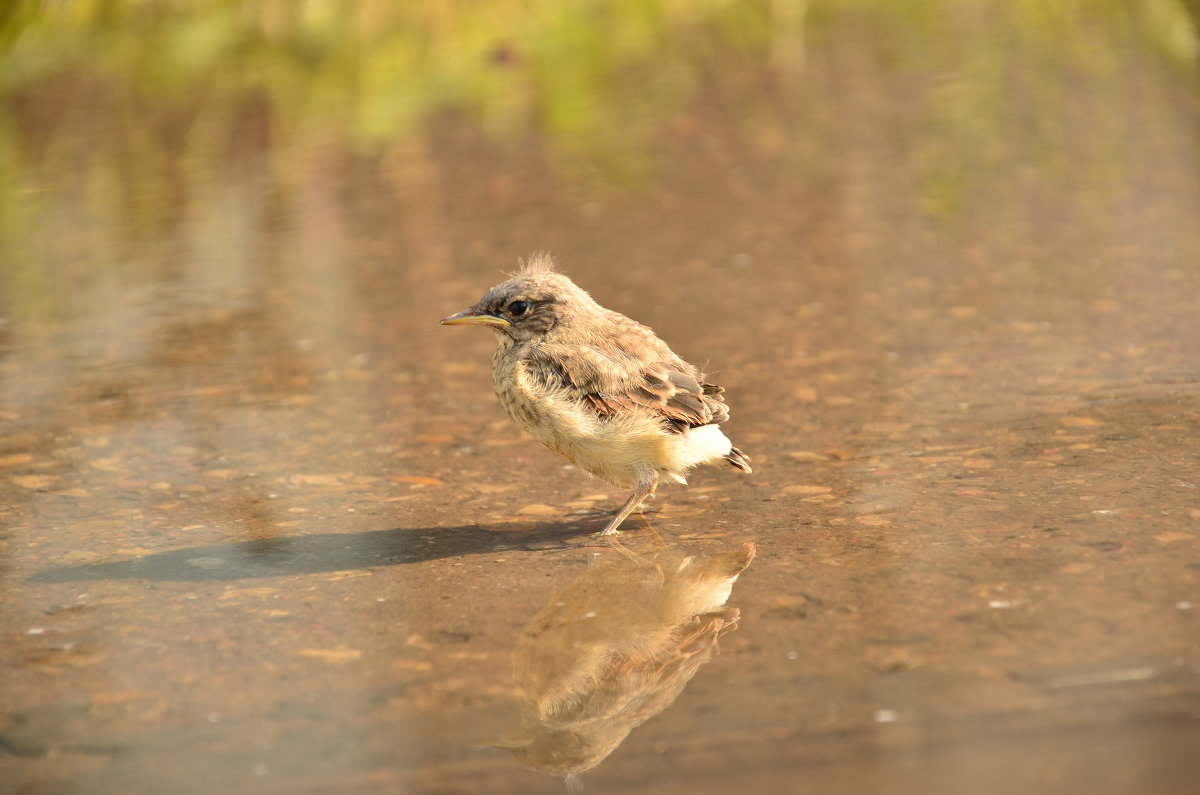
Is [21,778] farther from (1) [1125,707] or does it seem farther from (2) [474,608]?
(1) [1125,707]

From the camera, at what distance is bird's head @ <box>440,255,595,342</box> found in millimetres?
5887

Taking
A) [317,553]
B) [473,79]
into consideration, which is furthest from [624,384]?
[473,79]

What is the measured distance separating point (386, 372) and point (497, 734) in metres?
3.95

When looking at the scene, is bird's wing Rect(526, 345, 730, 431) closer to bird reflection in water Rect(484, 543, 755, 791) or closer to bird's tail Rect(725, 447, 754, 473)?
bird's tail Rect(725, 447, 754, 473)

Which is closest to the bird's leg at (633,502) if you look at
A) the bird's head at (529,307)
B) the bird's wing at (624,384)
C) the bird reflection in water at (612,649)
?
the bird reflection in water at (612,649)

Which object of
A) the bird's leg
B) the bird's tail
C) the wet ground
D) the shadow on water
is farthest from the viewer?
the bird's tail

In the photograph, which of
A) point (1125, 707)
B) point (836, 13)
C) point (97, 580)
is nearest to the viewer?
point (1125, 707)

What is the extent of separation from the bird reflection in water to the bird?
40 cm

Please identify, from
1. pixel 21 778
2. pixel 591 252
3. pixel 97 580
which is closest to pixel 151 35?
pixel 591 252

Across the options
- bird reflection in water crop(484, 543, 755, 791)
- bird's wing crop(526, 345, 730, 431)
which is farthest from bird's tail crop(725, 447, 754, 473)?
bird reflection in water crop(484, 543, 755, 791)

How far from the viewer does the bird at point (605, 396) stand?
551 cm

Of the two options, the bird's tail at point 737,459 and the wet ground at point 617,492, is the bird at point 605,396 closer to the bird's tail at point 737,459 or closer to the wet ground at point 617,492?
the bird's tail at point 737,459

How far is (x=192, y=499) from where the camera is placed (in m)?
6.09

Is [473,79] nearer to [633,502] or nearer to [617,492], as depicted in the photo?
[617,492]
